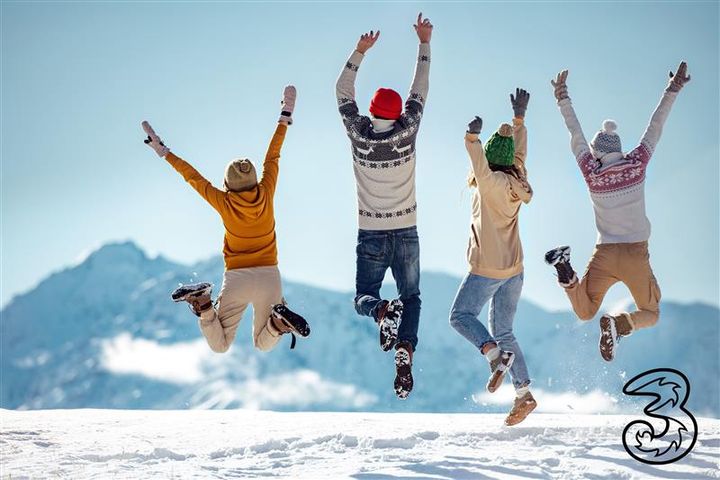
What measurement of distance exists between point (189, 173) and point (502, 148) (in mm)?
3554

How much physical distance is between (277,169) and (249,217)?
2.28 feet

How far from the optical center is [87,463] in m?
9.77

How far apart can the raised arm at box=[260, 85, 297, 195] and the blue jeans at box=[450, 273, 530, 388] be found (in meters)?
2.46

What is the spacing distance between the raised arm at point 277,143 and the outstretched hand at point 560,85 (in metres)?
3.09

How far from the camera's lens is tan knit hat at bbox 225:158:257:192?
28.7 feet

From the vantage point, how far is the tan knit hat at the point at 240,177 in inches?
345

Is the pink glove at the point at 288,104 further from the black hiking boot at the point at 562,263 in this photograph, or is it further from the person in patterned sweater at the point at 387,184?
the black hiking boot at the point at 562,263

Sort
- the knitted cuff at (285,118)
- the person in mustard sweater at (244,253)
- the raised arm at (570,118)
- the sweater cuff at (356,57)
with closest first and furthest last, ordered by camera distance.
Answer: the person in mustard sweater at (244,253) < the sweater cuff at (356,57) < the knitted cuff at (285,118) < the raised arm at (570,118)

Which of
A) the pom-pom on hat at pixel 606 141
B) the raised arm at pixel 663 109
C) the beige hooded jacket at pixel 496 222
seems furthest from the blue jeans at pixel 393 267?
the raised arm at pixel 663 109

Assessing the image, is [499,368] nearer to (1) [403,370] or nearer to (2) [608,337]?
(1) [403,370]

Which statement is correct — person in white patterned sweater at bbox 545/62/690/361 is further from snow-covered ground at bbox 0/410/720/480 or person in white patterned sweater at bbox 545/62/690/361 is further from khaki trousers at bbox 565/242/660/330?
snow-covered ground at bbox 0/410/720/480

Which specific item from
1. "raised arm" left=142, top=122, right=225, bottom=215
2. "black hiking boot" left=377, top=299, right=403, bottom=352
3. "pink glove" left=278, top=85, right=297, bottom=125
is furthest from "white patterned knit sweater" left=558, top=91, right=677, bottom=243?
"raised arm" left=142, top=122, right=225, bottom=215

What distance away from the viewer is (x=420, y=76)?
29.4ft

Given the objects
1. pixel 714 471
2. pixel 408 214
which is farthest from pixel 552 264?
pixel 714 471
